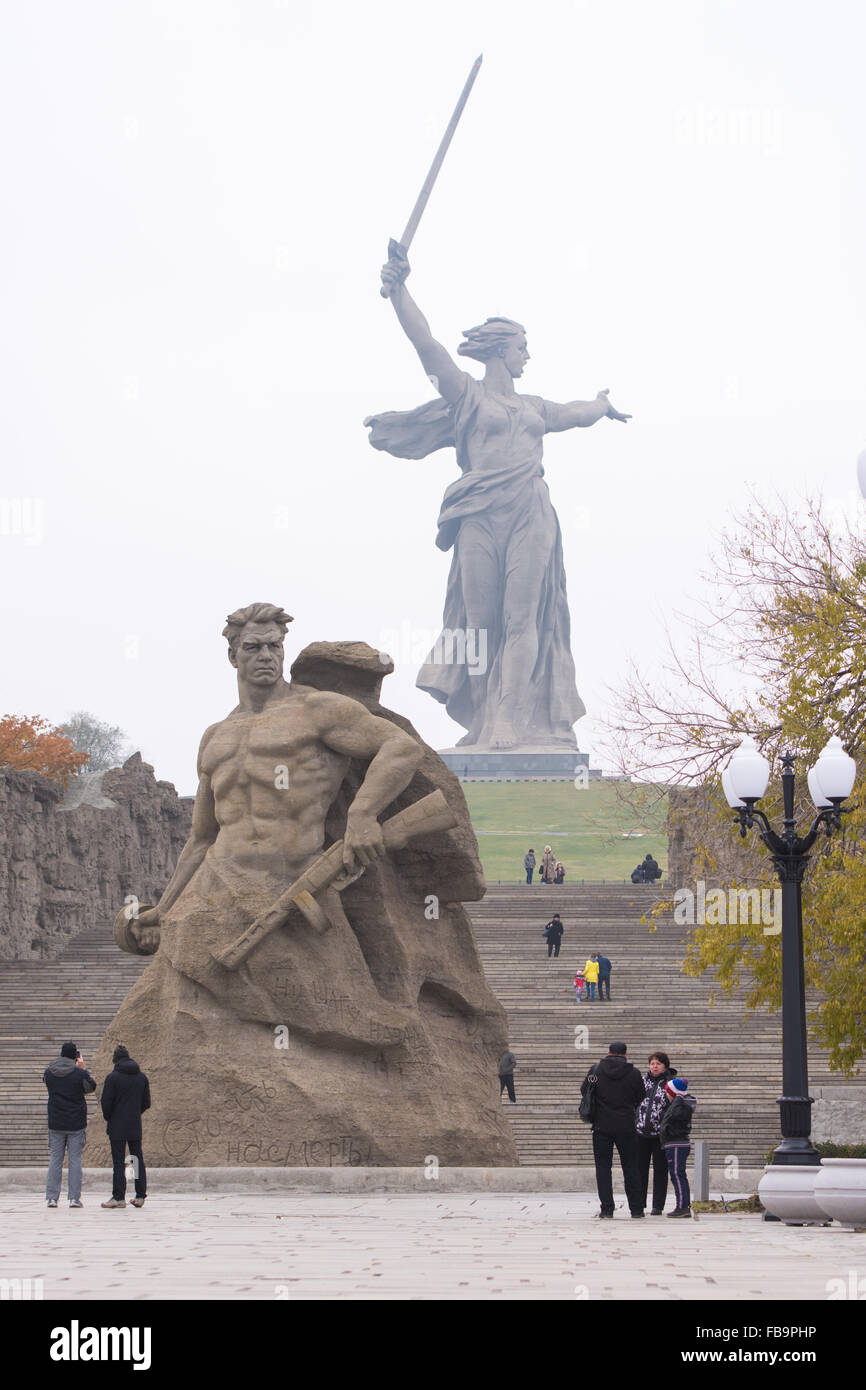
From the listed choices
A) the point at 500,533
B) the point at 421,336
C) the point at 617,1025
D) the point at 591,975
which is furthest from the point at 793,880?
the point at 500,533

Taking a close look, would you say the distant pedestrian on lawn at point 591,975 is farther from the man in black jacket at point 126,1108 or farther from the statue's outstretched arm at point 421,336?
the statue's outstretched arm at point 421,336

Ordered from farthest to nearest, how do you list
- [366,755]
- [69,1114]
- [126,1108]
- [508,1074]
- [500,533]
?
[500,533] < [508,1074] < [366,755] < [69,1114] < [126,1108]

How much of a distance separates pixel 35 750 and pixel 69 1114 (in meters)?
44.8

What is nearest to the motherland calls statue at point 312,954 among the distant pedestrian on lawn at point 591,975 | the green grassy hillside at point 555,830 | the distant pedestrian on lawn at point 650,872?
the distant pedestrian on lawn at point 591,975

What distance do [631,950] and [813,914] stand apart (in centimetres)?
1314

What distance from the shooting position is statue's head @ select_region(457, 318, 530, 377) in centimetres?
5841

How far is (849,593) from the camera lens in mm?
17641

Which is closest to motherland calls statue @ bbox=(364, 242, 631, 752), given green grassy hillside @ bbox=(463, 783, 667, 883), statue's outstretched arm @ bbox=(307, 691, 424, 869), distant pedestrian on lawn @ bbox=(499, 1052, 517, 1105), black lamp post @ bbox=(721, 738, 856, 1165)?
green grassy hillside @ bbox=(463, 783, 667, 883)

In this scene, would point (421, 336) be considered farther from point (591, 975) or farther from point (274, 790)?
point (274, 790)

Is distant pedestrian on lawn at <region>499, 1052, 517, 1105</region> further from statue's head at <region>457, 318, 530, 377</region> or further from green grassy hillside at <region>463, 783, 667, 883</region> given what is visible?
statue's head at <region>457, 318, 530, 377</region>

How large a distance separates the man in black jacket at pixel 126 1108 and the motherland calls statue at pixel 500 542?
150ft

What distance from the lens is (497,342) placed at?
192 feet

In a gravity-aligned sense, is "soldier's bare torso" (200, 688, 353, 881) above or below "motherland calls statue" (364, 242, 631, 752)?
below

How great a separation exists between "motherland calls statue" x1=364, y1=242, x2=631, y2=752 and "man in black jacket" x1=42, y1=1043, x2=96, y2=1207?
1796 inches
